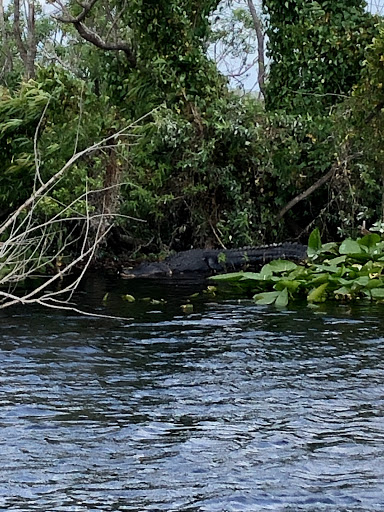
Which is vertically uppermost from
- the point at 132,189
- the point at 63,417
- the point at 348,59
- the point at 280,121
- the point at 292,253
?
the point at 348,59

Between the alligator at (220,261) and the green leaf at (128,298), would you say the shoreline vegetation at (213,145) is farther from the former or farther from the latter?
the green leaf at (128,298)

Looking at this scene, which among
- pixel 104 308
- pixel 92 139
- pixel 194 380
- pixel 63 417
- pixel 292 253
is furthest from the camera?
pixel 292 253

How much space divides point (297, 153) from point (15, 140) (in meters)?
6.31

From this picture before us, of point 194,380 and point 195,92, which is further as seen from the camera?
point 195,92

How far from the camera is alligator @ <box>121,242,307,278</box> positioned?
1555 centimetres

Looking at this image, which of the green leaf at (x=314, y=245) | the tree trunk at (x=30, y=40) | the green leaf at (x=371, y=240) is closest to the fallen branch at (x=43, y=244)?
the green leaf at (x=314, y=245)

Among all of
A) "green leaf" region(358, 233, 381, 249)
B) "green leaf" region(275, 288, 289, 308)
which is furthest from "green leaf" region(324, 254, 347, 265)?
"green leaf" region(275, 288, 289, 308)

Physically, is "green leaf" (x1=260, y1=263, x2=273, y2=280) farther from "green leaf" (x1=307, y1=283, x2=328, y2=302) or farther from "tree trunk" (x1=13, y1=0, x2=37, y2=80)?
"tree trunk" (x1=13, y1=0, x2=37, y2=80)

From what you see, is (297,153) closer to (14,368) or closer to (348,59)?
(348,59)

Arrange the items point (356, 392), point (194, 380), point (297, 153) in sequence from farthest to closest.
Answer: point (297, 153)
point (194, 380)
point (356, 392)

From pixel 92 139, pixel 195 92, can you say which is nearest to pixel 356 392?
pixel 92 139

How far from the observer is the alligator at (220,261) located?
1555cm

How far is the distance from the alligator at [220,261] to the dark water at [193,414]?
17.7 feet

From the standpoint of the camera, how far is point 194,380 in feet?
23.6
